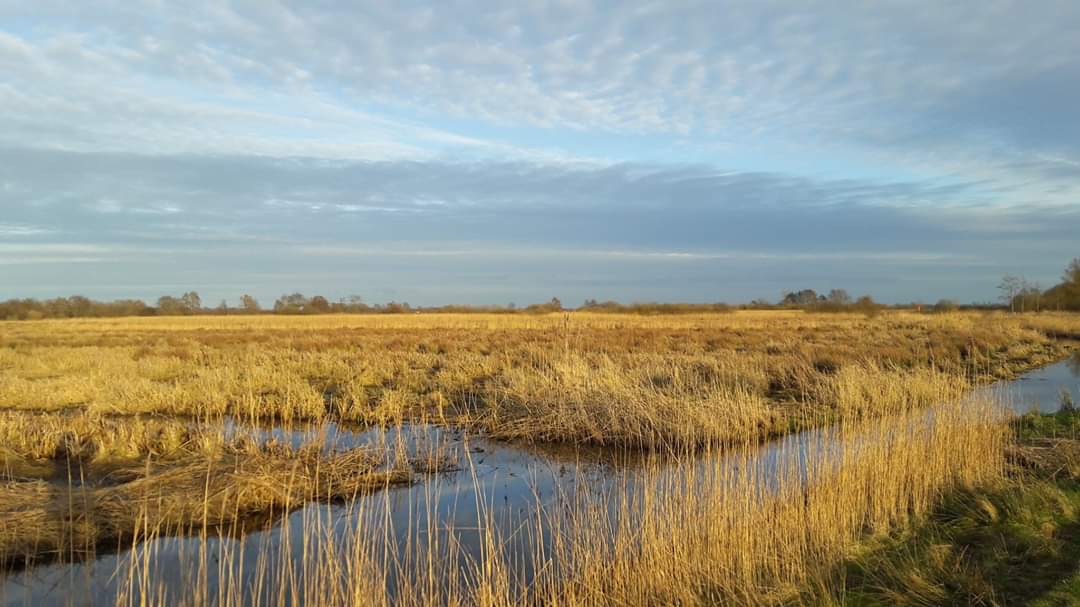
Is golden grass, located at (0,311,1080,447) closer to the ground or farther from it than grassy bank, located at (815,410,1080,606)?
farther from it

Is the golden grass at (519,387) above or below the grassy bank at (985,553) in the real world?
above

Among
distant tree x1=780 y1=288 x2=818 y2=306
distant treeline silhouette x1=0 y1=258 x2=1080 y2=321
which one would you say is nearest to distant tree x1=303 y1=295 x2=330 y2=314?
distant treeline silhouette x1=0 y1=258 x2=1080 y2=321

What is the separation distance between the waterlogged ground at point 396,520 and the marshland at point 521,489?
0.18 feet

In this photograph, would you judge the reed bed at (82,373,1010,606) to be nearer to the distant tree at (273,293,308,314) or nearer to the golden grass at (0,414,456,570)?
the golden grass at (0,414,456,570)

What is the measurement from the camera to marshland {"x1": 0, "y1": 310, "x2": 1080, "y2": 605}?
17.4ft

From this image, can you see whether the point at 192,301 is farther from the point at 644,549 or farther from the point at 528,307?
the point at 644,549

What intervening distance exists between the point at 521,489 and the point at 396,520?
1954mm

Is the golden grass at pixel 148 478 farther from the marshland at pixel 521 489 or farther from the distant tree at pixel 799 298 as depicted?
the distant tree at pixel 799 298

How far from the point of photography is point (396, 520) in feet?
25.9

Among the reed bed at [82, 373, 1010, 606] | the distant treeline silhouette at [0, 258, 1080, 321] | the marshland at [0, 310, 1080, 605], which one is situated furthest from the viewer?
the distant treeline silhouette at [0, 258, 1080, 321]

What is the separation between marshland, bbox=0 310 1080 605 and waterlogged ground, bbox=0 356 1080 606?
2.2 inches

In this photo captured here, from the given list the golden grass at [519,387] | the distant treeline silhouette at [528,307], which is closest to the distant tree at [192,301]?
the distant treeline silhouette at [528,307]

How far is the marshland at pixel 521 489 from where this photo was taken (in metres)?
5.30

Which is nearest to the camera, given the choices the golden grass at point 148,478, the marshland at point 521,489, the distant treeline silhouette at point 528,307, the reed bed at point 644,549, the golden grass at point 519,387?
the reed bed at point 644,549
